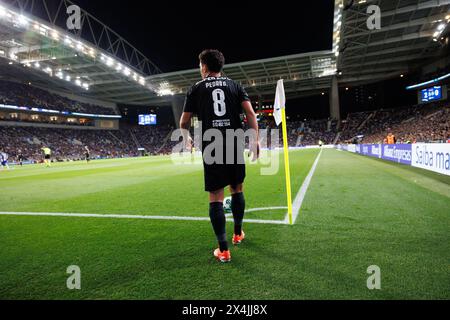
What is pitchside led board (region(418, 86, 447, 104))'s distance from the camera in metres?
41.4

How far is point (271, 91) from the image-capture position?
195ft

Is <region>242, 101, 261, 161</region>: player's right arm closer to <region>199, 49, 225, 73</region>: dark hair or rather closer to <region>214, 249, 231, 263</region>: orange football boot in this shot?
<region>199, 49, 225, 73</region>: dark hair

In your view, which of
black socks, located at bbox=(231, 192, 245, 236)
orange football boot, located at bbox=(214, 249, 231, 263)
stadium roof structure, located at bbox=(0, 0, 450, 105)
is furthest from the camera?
stadium roof structure, located at bbox=(0, 0, 450, 105)

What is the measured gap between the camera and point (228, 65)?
142ft

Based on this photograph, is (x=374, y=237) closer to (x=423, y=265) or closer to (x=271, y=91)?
(x=423, y=265)

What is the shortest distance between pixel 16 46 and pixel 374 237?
1571 inches

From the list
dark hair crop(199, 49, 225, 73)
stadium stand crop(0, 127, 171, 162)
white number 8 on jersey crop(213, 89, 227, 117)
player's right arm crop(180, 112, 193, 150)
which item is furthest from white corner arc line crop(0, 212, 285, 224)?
stadium stand crop(0, 127, 171, 162)

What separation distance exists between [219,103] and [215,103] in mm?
43

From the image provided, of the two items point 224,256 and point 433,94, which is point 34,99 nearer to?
point 224,256

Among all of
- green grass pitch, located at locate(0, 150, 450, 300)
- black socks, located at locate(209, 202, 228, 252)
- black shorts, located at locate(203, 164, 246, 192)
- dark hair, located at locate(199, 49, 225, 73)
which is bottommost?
green grass pitch, located at locate(0, 150, 450, 300)

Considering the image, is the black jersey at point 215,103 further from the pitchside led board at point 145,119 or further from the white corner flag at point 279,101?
the pitchside led board at point 145,119

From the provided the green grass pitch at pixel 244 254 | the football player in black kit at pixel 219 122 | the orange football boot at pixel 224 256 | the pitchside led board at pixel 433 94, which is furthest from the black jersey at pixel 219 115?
the pitchside led board at pixel 433 94

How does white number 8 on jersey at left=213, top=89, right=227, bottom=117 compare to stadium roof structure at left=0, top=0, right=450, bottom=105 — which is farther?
stadium roof structure at left=0, top=0, right=450, bottom=105

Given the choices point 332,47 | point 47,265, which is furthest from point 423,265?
point 332,47
